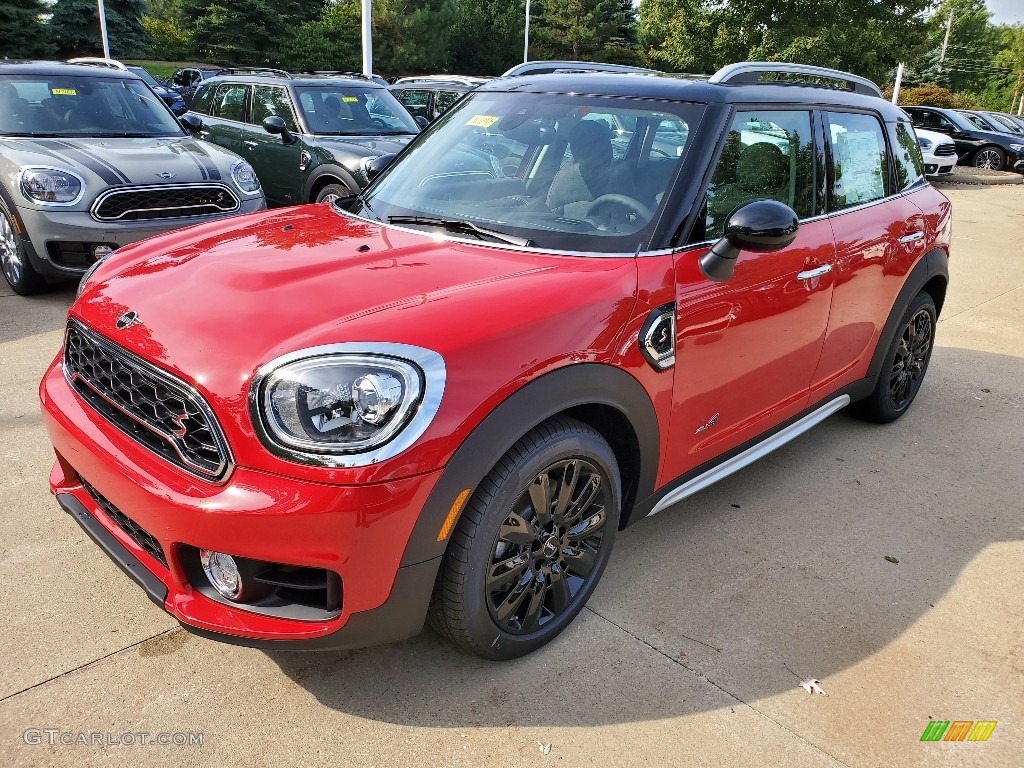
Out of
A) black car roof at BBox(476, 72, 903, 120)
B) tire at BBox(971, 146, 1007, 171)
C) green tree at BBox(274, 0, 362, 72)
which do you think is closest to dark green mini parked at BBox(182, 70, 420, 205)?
black car roof at BBox(476, 72, 903, 120)

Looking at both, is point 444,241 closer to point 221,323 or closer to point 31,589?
point 221,323

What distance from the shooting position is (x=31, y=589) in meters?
2.67

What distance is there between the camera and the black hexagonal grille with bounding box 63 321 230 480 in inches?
78.4

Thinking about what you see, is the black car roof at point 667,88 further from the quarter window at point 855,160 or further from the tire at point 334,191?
the tire at point 334,191

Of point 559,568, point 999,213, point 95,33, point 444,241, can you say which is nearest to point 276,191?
point 444,241

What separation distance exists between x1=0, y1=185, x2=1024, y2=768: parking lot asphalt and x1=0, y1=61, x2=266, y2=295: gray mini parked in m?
2.22

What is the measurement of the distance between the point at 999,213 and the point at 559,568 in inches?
560

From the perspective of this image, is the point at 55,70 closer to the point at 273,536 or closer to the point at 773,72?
the point at 773,72

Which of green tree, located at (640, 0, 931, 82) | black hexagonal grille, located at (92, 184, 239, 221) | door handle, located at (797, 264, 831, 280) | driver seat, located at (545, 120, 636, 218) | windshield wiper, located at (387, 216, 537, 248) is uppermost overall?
green tree, located at (640, 0, 931, 82)

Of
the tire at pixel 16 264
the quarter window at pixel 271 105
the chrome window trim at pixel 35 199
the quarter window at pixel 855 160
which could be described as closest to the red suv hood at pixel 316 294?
the quarter window at pixel 855 160

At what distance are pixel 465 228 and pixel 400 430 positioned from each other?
109cm

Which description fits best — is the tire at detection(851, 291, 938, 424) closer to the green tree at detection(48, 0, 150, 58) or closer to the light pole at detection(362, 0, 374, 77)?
the light pole at detection(362, 0, 374, 77)

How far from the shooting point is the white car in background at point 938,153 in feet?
55.5

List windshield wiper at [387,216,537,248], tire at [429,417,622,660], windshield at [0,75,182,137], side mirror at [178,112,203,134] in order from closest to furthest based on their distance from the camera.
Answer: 1. tire at [429,417,622,660]
2. windshield wiper at [387,216,537,248]
3. windshield at [0,75,182,137]
4. side mirror at [178,112,203,134]
